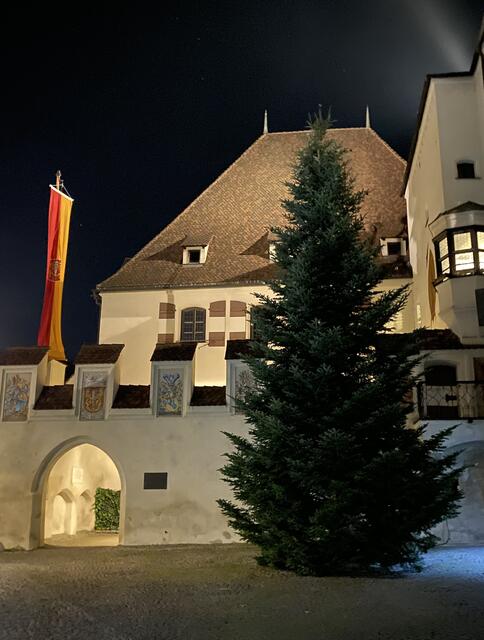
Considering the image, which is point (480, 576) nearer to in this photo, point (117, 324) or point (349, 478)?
point (349, 478)

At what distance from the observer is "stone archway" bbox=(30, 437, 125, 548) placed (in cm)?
1499

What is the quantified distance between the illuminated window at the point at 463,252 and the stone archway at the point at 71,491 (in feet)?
31.0

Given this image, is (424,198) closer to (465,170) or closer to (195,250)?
(465,170)

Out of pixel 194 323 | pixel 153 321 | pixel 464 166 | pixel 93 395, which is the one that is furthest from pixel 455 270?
pixel 153 321

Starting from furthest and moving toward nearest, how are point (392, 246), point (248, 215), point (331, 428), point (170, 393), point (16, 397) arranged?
point (248, 215) < point (392, 246) < point (16, 397) < point (170, 393) < point (331, 428)

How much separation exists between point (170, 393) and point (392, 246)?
36.7 ft

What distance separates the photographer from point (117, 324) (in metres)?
22.7

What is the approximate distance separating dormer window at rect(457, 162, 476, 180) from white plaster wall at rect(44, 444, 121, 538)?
12.8 metres

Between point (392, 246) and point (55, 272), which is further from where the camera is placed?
point (392, 246)

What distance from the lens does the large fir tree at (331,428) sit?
953cm

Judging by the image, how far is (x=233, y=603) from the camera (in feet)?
25.0

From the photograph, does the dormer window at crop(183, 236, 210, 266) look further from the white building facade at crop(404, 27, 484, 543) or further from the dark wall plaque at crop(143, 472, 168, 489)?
the dark wall plaque at crop(143, 472, 168, 489)

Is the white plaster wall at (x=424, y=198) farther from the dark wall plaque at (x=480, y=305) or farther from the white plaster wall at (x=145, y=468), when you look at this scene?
the white plaster wall at (x=145, y=468)

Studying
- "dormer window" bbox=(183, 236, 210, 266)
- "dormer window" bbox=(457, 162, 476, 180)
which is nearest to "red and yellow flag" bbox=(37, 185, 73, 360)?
"dormer window" bbox=(183, 236, 210, 266)
